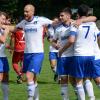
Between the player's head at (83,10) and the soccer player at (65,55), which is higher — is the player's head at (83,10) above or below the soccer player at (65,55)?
above

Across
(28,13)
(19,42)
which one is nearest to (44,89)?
(19,42)

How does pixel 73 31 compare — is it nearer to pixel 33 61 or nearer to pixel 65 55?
pixel 65 55

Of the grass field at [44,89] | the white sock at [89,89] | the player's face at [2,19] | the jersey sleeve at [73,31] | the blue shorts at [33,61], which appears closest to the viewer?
the jersey sleeve at [73,31]

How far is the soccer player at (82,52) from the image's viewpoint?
10.9 metres

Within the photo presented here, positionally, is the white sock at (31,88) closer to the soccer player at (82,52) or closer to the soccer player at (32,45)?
the soccer player at (32,45)

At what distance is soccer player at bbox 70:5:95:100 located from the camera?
430 inches

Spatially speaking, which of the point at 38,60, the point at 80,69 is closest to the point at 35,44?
the point at 38,60

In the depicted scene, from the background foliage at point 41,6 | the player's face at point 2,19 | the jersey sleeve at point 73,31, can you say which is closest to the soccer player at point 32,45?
the player's face at point 2,19

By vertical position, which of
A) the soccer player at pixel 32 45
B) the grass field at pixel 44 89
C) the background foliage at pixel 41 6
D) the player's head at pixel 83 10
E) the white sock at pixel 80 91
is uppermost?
the background foliage at pixel 41 6

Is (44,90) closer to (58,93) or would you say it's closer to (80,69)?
(58,93)

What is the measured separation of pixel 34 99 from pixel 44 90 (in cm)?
260

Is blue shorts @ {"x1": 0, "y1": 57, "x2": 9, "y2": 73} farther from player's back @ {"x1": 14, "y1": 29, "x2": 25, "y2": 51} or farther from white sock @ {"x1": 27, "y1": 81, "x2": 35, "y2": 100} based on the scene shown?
player's back @ {"x1": 14, "y1": 29, "x2": 25, "y2": 51}

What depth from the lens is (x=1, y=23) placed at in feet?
36.4

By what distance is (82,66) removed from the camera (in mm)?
11055
